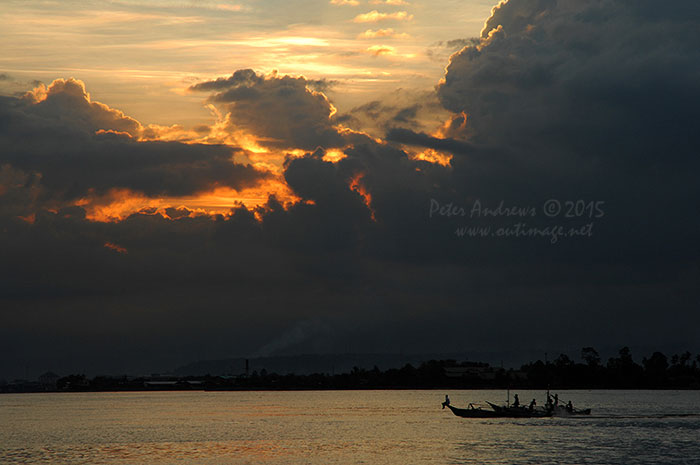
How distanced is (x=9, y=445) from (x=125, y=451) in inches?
939

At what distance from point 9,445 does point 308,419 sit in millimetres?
70592

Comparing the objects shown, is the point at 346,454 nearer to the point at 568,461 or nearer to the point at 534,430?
the point at 568,461

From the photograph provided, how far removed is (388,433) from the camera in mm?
135500

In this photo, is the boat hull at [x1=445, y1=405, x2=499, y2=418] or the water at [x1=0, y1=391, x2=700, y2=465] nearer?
the water at [x1=0, y1=391, x2=700, y2=465]

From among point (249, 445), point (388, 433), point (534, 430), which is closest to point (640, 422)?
point (534, 430)

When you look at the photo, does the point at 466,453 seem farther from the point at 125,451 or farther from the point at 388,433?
the point at 125,451

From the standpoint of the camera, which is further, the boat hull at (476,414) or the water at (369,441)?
the boat hull at (476,414)

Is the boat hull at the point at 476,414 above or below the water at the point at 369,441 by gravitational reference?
above

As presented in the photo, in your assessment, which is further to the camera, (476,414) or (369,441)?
(476,414)

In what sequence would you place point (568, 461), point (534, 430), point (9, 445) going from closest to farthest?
1. point (568, 461)
2. point (9, 445)
3. point (534, 430)

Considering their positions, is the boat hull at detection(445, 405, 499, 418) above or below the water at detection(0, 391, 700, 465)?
above

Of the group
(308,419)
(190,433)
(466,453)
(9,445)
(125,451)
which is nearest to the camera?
(466,453)

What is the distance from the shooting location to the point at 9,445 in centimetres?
12638

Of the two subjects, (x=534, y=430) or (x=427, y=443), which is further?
(x=534, y=430)
